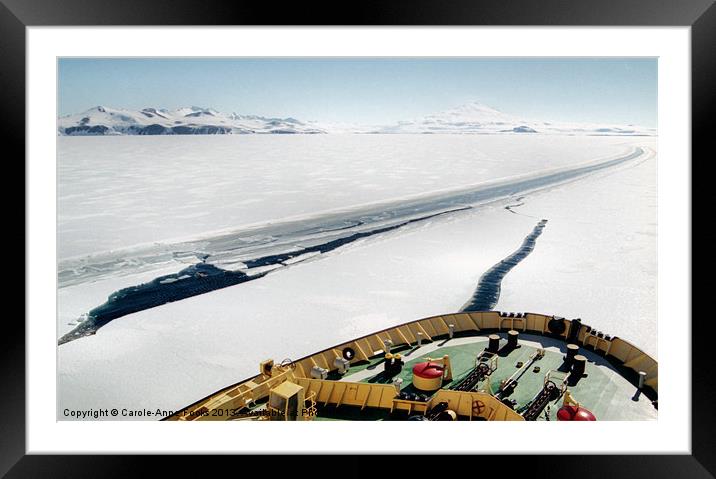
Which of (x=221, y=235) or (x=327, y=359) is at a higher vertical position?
(x=221, y=235)

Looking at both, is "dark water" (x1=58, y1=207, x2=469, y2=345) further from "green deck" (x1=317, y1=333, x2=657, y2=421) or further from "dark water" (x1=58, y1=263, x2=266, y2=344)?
"green deck" (x1=317, y1=333, x2=657, y2=421)

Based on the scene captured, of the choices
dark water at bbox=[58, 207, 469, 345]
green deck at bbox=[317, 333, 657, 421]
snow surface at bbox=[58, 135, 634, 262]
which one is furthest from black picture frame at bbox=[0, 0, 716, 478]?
snow surface at bbox=[58, 135, 634, 262]

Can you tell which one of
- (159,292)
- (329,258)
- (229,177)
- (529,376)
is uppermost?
(229,177)

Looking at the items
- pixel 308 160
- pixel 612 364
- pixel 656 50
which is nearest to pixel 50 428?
pixel 656 50

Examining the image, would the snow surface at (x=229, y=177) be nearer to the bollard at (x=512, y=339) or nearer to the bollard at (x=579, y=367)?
the bollard at (x=512, y=339)

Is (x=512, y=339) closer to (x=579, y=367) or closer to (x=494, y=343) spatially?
(x=494, y=343)

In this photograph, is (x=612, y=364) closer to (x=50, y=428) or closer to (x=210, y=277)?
(x=50, y=428)

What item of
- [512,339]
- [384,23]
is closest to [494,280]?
[512,339]
